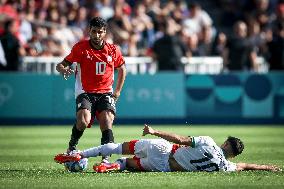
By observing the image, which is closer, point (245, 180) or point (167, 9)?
point (245, 180)

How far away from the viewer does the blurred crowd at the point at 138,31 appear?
25.9m

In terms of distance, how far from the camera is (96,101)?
565 inches

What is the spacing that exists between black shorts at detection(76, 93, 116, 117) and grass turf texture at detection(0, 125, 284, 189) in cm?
92

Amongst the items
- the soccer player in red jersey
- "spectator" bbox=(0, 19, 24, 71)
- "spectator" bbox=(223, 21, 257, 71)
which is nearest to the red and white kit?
the soccer player in red jersey

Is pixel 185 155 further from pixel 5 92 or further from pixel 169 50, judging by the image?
pixel 169 50

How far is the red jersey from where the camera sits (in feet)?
47.3

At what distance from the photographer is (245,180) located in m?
12.3

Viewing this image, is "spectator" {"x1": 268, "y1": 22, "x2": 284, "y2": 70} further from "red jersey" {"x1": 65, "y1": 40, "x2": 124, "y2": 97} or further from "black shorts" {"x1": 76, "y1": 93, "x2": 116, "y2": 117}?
"black shorts" {"x1": 76, "y1": 93, "x2": 116, "y2": 117}

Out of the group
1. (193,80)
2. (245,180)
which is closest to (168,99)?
(193,80)

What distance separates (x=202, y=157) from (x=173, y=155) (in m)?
0.45

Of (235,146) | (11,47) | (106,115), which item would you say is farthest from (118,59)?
(11,47)

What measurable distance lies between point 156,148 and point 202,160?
64 cm

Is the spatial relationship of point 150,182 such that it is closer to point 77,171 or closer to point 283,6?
point 77,171

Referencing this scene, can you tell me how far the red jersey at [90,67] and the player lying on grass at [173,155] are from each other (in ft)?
4.50
